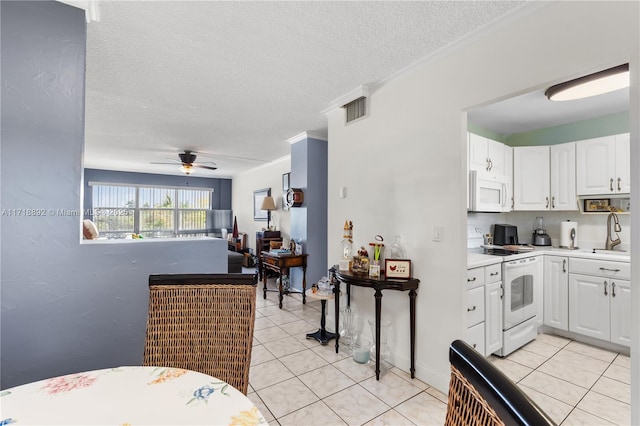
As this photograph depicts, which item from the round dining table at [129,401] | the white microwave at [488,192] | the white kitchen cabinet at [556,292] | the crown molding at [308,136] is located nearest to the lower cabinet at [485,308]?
the white microwave at [488,192]

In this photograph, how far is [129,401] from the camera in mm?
832

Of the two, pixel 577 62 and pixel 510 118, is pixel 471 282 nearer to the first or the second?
pixel 577 62

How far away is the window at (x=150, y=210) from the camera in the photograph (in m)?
7.45

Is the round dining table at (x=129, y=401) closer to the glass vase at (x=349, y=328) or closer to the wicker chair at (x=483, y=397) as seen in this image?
the wicker chair at (x=483, y=397)

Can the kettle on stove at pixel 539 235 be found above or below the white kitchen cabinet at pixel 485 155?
below

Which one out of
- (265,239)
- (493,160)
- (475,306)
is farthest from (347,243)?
(265,239)

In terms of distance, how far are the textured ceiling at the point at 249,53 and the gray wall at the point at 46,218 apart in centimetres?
44

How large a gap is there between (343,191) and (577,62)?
1959mm

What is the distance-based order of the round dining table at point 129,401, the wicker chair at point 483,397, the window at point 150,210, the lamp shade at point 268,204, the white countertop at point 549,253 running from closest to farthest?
the wicker chair at point 483,397, the round dining table at point 129,401, the white countertop at point 549,253, the lamp shade at point 268,204, the window at point 150,210

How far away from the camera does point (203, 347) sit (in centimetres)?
131

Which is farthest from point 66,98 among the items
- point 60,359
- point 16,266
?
point 60,359

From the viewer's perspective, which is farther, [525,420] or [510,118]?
[510,118]

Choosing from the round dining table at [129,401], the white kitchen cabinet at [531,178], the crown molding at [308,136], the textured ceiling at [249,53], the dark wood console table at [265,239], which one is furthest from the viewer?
the dark wood console table at [265,239]

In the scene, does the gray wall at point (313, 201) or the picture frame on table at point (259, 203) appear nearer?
the gray wall at point (313, 201)
